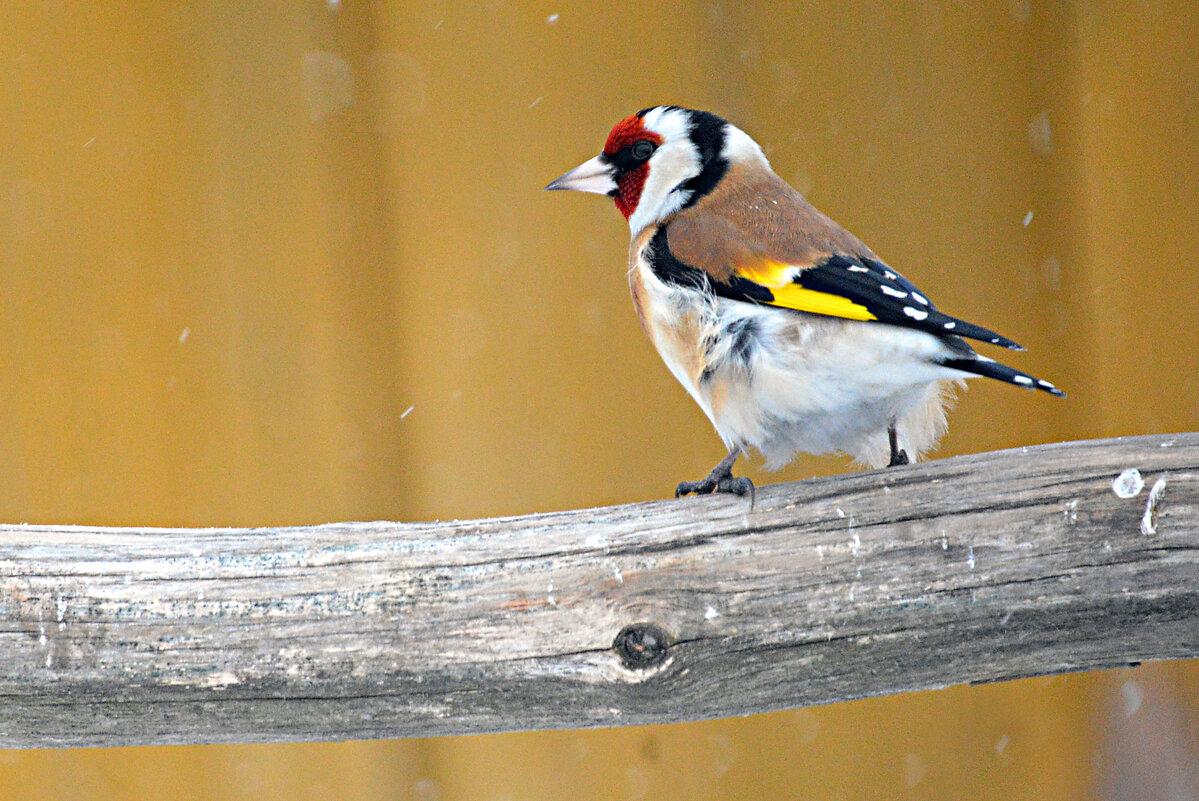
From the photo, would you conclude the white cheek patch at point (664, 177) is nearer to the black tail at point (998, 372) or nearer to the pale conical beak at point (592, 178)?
the pale conical beak at point (592, 178)

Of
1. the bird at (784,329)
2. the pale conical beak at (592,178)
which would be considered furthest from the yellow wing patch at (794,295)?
the pale conical beak at (592,178)

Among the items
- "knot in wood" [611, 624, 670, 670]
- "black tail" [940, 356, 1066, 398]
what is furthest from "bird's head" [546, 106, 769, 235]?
"knot in wood" [611, 624, 670, 670]

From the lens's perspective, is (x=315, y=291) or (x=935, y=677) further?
(x=315, y=291)

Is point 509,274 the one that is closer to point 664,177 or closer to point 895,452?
point 664,177

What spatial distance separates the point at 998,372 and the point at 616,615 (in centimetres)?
52

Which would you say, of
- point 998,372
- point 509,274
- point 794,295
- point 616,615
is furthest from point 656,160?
point 616,615

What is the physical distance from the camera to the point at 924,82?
2145 millimetres

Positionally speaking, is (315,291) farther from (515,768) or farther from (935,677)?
(935,677)

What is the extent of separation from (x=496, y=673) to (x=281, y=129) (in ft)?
4.71

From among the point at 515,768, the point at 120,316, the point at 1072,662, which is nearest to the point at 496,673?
the point at 1072,662

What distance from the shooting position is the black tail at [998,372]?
3.65ft

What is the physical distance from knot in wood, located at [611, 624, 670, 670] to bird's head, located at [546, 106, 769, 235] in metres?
0.76

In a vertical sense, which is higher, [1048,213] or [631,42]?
[631,42]

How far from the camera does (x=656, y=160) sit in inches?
64.7
